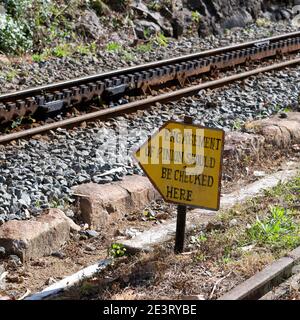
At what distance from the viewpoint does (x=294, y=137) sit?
9023mm

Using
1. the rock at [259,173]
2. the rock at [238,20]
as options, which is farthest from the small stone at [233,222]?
the rock at [238,20]

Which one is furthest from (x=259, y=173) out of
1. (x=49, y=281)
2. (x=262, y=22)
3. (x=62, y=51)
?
(x=262, y=22)

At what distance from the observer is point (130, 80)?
35.1 feet

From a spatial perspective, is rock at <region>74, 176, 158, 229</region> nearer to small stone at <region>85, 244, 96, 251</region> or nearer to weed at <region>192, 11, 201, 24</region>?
small stone at <region>85, 244, 96, 251</region>

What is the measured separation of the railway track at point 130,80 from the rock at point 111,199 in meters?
2.31

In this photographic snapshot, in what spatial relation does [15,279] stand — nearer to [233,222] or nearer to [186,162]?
[186,162]

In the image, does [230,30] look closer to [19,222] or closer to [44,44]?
[44,44]

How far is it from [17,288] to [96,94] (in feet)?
15.5

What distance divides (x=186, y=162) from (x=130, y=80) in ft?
17.2

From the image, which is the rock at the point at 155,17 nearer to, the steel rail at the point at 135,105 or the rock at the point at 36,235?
the steel rail at the point at 135,105

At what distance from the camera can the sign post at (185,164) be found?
218 inches

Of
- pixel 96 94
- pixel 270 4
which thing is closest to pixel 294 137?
pixel 96 94
